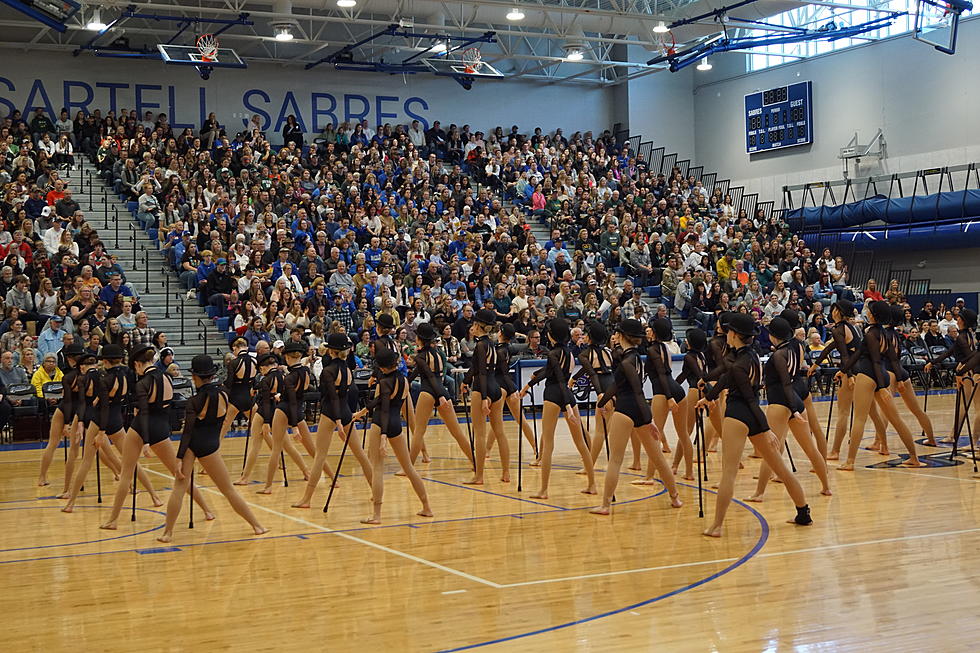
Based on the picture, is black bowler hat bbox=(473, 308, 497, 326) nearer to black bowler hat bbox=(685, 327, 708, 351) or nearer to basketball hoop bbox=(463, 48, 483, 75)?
black bowler hat bbox=(685, 327, 708, 351)

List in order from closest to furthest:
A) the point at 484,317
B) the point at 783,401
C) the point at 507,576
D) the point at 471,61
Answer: the point at 507,576
the point at 783,401
the point at 484,317
the point at 471,61

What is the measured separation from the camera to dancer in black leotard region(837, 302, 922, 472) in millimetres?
12727

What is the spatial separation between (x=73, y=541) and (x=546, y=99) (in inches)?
1079

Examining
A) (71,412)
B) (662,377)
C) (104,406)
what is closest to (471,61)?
(662,377)

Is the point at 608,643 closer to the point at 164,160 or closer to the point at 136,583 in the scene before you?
the point at 136,583

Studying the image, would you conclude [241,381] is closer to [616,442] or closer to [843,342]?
[616,442]

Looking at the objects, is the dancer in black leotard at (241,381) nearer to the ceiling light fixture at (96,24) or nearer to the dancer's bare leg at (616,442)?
the dancer's bare leg at (616,442)

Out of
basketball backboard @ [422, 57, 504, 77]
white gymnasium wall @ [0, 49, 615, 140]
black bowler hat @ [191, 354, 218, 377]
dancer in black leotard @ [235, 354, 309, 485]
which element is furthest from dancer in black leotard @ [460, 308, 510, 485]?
white gymnasium wall @ [0, 49, 615, 140]

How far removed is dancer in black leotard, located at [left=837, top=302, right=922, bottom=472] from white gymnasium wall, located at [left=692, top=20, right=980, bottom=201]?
18069mm

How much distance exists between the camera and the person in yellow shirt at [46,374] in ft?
55.1

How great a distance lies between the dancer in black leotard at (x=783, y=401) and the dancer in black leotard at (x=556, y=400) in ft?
6.35

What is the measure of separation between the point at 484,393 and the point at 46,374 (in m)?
8.49

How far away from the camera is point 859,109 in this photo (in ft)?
103

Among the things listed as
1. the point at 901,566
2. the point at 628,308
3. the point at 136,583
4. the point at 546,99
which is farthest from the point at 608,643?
the point at 546,99
